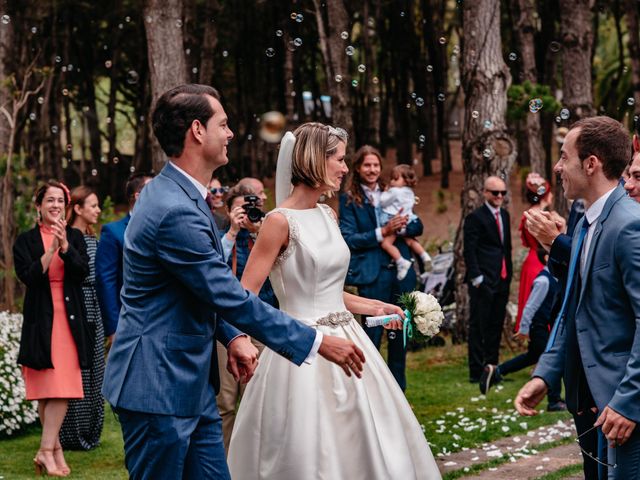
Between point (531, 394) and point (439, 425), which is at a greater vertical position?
point (531, 394)

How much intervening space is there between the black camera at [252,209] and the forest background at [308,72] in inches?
201

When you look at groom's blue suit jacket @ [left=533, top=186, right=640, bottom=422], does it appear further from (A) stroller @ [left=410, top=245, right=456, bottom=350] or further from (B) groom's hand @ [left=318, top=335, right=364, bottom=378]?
(A) stroller @ [left=410, top=245, right=456, bottom=350]

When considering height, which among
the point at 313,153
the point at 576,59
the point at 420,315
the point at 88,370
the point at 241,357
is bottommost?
the point at 88,370

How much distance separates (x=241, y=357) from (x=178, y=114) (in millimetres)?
1072

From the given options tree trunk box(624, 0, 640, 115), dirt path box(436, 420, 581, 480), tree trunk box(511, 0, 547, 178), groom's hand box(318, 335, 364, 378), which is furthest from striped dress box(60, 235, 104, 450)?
tree trunk box(624, 0, 640, 115)

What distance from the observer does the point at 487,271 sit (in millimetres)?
12109

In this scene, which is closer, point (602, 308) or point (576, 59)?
point (602, 308)

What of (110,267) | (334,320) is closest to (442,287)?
(110,267)

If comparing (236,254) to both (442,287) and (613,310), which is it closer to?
(613,310)

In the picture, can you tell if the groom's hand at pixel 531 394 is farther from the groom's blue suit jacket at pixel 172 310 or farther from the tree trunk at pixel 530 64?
the tree trunk at pixel 530 64

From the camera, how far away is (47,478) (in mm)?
8188

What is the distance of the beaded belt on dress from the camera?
580cm

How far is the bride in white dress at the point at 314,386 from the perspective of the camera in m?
5.47

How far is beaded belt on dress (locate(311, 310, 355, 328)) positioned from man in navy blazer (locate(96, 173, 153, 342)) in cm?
295
